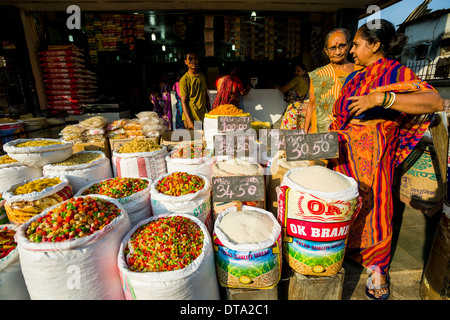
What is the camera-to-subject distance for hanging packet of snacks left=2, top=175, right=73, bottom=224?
131cm

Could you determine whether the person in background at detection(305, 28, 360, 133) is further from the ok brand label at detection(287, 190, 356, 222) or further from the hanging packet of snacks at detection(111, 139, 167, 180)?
the hanging packet of snacks at detection(111, 139, 167, 180)

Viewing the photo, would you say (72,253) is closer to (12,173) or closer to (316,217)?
(316,217)

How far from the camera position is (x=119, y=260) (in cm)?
100

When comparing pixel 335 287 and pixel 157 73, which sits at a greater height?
pixel 157 73

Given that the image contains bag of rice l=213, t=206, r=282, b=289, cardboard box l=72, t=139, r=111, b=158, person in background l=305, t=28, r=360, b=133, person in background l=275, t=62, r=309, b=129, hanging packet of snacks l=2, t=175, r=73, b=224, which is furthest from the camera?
person in background l=275, t=62, r=309, b=129

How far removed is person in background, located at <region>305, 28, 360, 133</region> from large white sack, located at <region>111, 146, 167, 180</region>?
4.94ft

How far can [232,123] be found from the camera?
6.56 feet

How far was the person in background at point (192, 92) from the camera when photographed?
2893 millimetres

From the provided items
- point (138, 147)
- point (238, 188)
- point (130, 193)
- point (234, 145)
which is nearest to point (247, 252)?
point (238, 188)

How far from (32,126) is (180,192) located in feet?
10.4

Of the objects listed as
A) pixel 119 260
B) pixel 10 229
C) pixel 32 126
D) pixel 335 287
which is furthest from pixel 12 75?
pixel 335 287

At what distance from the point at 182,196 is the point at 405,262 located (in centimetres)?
177

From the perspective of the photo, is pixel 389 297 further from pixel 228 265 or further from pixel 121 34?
pixel 121 34

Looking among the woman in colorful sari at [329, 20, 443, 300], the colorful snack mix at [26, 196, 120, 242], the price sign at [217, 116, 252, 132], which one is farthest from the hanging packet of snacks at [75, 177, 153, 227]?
the woman in colorful sari at [329, 20, 443, 300]
